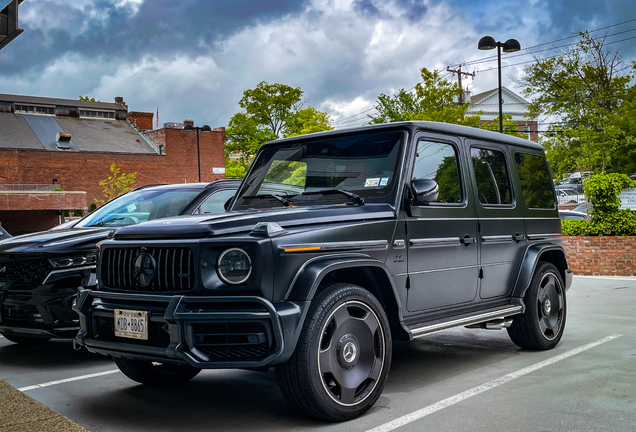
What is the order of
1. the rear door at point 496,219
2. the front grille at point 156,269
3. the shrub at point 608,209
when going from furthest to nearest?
the shrub at point 608,209 < the rear door at point 496,219 < the front grille at point 156,269

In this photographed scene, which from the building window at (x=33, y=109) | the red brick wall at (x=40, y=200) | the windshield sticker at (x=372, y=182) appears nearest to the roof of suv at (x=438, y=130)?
the windshield sticker at (x=372, y=182)

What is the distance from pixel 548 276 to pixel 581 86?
63.6ft

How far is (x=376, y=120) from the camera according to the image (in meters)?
38.0

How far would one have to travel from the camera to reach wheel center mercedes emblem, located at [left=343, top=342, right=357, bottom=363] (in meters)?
4.27

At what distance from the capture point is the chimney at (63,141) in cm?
6028

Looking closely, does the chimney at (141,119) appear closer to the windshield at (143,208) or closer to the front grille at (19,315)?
the windshield at (143,208)

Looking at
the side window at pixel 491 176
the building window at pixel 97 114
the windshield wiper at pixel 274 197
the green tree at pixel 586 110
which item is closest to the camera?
the windshield wiper at pixel 274 197

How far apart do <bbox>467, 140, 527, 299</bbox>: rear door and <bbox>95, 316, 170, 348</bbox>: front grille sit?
2914 mm

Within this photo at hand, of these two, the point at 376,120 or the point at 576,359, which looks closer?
the point at 576,359

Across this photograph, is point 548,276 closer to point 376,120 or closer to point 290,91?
point 376,120

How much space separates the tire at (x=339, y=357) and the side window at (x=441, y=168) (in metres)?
1.33

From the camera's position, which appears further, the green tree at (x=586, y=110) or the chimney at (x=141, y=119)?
the chimney at (x=141, y=119)

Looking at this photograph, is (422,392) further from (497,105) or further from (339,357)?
(497,105)

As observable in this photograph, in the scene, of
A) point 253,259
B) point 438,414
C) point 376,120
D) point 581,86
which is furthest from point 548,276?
point 376,120
